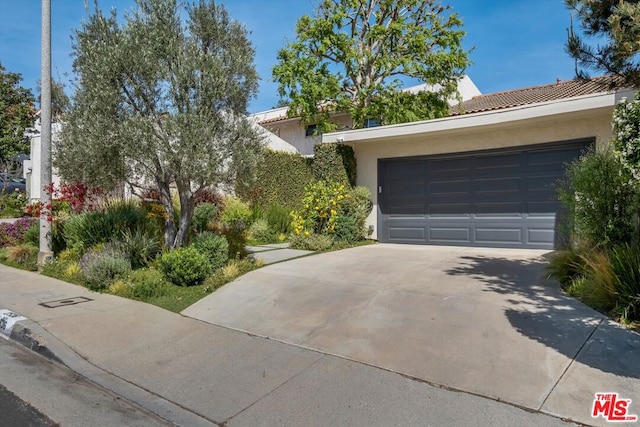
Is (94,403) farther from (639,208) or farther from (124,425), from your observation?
(639,208)

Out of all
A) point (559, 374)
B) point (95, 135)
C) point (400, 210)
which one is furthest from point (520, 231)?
point (95, 135)

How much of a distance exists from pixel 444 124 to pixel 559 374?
7.52 metres

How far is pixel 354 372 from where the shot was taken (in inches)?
150

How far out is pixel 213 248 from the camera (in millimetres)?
7457

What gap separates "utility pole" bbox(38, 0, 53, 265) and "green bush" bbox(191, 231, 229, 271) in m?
3.54

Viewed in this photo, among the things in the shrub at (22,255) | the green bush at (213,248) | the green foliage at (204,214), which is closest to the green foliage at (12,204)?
the shrub at (22,255)

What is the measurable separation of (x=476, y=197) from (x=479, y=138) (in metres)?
1.49

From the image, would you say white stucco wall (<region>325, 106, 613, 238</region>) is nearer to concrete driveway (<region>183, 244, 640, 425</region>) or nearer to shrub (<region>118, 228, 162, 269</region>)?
concrete driveway (<region>183, 244, 640, 425</region>)

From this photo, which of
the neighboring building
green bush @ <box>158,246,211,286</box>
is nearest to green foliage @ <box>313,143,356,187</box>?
green bush @ <box>158,246,211,286</box>

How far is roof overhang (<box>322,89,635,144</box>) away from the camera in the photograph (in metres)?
8.13

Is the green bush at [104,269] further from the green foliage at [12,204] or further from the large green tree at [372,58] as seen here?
the green foliage at [12,204]

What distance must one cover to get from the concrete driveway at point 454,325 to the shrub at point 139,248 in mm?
2274

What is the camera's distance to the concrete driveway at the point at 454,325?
11.3 feet

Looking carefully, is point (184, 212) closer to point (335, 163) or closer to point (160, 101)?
point (160, 101)
